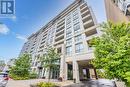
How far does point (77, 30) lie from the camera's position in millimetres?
38625

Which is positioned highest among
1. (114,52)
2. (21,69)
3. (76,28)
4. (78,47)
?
(76,28)

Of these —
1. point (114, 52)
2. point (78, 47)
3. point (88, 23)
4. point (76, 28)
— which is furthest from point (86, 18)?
point (114, 52)

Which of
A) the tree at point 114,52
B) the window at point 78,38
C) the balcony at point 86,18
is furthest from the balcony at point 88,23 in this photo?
the tree at point 114,52

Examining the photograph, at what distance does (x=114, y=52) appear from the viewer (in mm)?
11961

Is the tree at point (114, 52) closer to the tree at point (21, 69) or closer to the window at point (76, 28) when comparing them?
the window at point (76, 28)

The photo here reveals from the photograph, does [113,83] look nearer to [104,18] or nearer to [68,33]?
[104,18]

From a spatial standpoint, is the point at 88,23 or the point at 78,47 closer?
the point at 78,47

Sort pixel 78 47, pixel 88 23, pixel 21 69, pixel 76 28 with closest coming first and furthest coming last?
pixel 78 47
pixel 21 69
pixel 88 23
pixel 76 28

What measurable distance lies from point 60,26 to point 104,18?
24193mm

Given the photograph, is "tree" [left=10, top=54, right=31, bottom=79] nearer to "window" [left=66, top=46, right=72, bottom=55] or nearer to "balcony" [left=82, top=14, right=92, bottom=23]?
"window" [left=66, top=46, right=72, bottom=55]

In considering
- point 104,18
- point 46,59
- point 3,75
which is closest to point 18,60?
point 46,59

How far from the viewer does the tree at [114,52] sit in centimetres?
1107

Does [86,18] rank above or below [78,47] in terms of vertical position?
above

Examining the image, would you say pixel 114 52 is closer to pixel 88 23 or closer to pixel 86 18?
pixel 88 23
